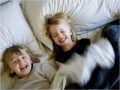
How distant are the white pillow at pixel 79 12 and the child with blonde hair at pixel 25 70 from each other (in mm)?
159

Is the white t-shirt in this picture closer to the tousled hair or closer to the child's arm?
the child's arm

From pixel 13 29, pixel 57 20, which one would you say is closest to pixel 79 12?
pixel 57 20

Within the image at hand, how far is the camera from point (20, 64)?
5.28ft

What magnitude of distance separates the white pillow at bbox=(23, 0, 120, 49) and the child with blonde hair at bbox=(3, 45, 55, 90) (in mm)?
159

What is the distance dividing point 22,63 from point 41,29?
252 millimetres

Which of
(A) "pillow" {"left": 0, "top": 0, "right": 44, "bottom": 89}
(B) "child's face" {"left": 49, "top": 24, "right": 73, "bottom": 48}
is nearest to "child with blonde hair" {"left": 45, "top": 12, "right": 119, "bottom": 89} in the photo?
(B) "child's face" {"left": 49, "top": 24, "right": 73, "bottom": 48}

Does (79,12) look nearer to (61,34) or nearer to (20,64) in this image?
(61,34)

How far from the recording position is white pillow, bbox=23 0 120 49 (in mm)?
1701

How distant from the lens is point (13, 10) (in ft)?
5.68

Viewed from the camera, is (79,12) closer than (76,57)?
No

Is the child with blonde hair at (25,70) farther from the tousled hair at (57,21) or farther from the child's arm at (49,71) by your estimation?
the tousled hair at (57,21)

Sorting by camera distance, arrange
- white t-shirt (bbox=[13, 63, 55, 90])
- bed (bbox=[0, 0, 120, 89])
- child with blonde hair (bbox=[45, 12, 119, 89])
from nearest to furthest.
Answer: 1. child with blonde hair (bbox=[45, 12, 119, 89])
2. white t-shirt (bbox=[13, 63, 55, 90])
3. bed (bbox=[0, 0, 120, 89])

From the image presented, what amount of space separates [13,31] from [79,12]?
1.39 ft

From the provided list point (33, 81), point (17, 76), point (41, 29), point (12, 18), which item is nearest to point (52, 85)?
point (33, 81)
